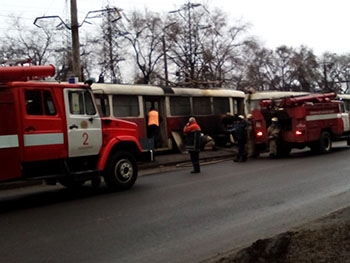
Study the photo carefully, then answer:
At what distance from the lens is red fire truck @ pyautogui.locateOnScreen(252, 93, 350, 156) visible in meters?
19.6

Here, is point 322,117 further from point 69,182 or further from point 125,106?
point 69,182

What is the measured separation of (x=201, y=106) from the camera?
2291 centimetres

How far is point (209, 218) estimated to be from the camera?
8.34 metres

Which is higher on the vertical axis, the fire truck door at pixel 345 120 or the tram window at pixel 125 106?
the tram window at pixel 125 106

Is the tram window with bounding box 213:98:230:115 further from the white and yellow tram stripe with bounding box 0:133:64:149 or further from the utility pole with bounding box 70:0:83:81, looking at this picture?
the white and yellow tram stripe with bounding box 0:133:64:149

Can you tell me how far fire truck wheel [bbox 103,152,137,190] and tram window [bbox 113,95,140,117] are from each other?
6.47 meters

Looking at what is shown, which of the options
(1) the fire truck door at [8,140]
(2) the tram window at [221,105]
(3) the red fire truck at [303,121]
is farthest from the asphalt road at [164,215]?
(2) the tram window at [221,105]

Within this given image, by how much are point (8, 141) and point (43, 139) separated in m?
0.82

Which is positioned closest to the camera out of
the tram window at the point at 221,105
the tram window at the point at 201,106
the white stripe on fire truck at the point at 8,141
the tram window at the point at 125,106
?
the white stripe on fire truck at the point at 8,141

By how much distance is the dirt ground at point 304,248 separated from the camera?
4695 millimetres

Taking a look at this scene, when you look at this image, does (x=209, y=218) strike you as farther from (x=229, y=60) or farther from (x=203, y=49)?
(x=229, y=60)

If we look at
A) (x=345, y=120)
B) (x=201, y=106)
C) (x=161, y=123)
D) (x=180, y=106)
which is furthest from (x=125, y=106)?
(x=345, y=120)

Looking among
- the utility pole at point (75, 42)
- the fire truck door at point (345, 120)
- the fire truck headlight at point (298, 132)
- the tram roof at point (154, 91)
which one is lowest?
the fire truck headlight at point (298, 132)

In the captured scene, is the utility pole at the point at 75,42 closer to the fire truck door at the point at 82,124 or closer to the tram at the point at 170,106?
the tram at the point at 170,106
